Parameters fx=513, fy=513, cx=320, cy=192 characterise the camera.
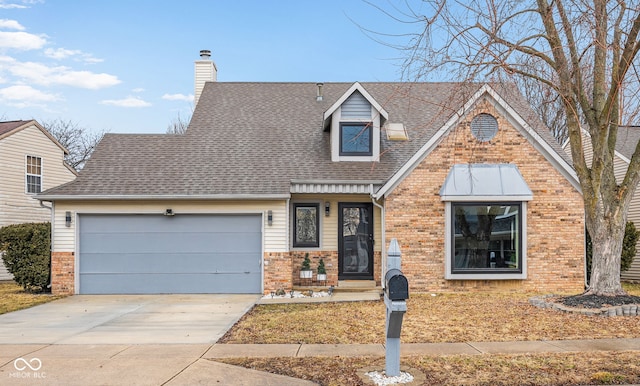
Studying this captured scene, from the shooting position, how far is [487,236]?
13047mm

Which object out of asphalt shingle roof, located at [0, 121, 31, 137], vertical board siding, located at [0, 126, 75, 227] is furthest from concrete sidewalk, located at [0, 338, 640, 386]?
asphalt shingle roof, located at [0, 121, 31, 137]

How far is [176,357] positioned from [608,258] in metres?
8.43

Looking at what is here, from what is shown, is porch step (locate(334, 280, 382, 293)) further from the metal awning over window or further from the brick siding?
the metal awning over window

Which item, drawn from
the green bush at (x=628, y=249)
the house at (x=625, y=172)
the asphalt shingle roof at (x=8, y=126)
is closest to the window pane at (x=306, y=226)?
the green bush at (x=628, y=249)

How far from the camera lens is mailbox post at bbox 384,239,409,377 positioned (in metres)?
5.68

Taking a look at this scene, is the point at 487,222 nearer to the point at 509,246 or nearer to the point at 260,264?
the point at 509,246

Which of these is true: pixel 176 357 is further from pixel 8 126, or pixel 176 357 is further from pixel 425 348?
pixel 8 126

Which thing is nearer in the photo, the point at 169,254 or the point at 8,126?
the point at 169,254

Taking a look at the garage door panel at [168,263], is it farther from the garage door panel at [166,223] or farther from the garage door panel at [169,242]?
the garage door panel at [166,223]

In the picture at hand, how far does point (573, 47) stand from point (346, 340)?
22.6 feet

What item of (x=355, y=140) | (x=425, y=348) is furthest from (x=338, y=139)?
(x=425, y=348)

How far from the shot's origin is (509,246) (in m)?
13.1

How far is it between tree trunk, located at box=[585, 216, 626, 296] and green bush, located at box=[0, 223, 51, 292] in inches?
519

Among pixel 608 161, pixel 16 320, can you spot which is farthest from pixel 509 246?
pixel 16 320
